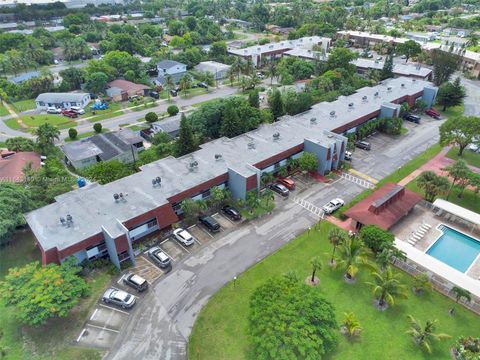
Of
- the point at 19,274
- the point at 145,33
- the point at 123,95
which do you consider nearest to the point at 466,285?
the point at 19,274

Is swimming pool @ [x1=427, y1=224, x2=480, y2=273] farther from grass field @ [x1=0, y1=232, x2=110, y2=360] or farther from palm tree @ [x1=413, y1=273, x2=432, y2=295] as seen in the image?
grass field @ [x1=0, y1=232, x2=110, y2=360]

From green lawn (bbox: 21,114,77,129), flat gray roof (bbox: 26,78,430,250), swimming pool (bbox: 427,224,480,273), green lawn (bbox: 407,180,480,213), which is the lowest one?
swimming pool (bbox: 427,224,480,273)

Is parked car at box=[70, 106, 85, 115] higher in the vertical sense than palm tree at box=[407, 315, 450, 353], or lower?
higher

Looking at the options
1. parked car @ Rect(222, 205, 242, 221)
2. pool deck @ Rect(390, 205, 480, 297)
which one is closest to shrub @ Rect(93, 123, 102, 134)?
parked car @ Rect(222, 205, 242, 221)

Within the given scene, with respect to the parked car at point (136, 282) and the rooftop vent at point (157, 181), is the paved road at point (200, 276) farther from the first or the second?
the rooftop vent at point (157, 181)

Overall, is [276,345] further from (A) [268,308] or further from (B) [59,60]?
(B) [59,60]

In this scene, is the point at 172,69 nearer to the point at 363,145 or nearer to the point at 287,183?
the point at 363,145

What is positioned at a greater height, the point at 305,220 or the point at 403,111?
the point at 403,111
